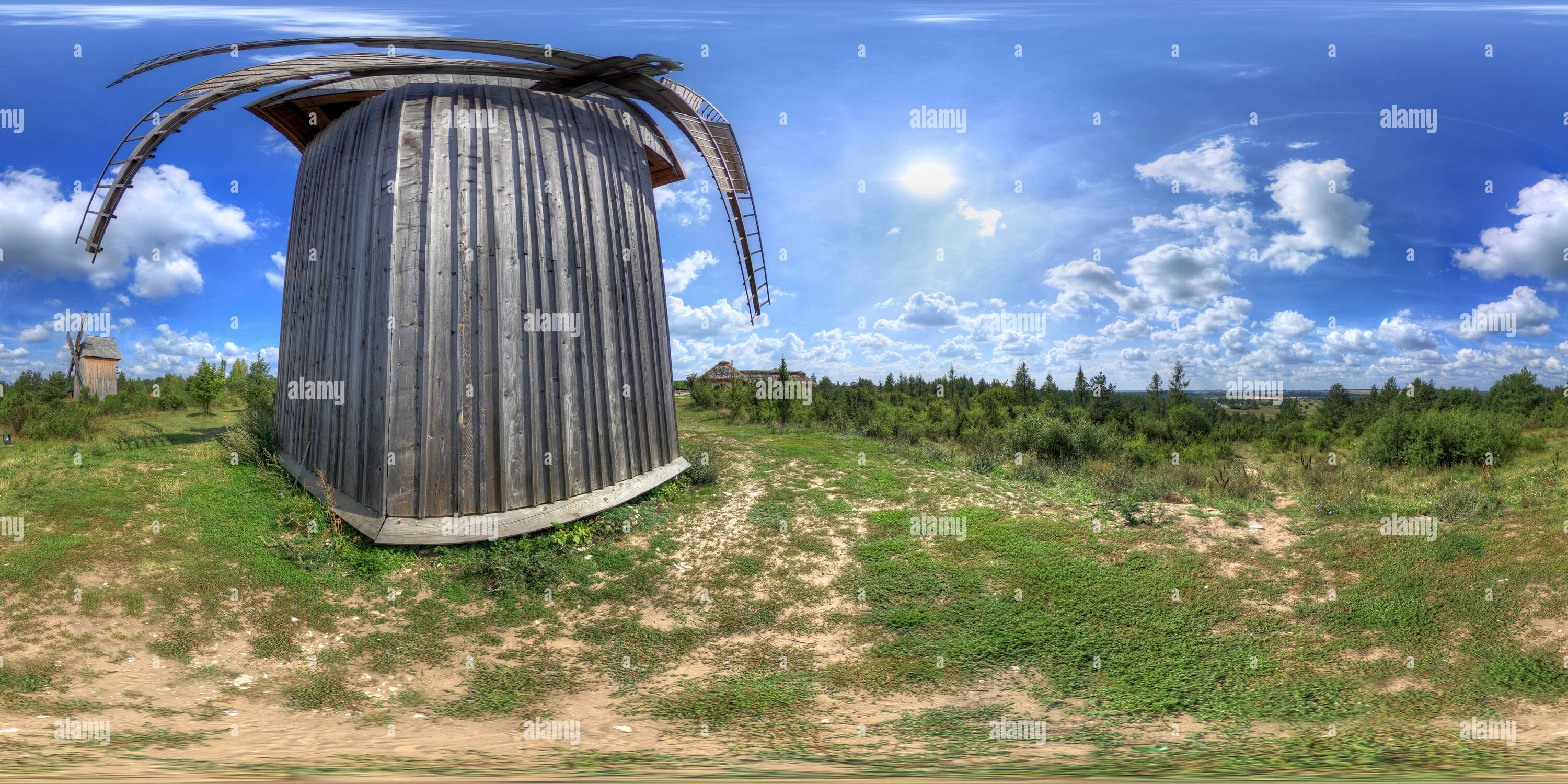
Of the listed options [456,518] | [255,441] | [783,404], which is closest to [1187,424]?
[783,404]

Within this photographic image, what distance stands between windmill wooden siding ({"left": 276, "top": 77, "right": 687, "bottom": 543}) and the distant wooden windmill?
0.09 ft

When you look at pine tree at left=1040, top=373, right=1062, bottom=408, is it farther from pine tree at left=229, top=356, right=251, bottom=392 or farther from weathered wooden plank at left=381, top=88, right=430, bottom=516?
pine tree at left=229, top=356, right=251, bottom=392

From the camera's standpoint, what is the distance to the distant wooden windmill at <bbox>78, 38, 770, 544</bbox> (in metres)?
8.46

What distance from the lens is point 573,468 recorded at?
365 inches

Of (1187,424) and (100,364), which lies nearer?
(1187,424)

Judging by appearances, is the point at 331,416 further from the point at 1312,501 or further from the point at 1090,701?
the point at 1312,501

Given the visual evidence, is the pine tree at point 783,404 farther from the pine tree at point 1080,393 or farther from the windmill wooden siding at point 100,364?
the windmill wooden siding at point 100,364

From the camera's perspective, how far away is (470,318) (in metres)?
8.64

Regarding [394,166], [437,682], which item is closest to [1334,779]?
[437,682]

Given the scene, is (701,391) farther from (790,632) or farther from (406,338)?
(790,632)

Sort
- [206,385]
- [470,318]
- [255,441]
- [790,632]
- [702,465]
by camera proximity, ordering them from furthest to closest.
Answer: [206,385] < [702,465] < [255,441] < [470,318] < [790,632]

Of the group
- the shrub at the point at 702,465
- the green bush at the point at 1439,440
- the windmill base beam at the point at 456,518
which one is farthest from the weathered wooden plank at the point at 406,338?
the green bush at the point at 1439,440

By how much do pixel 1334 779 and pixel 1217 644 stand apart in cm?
312

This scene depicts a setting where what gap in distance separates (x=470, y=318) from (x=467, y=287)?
414 mm
